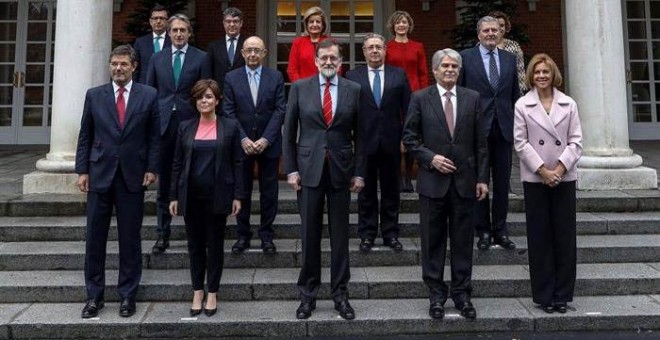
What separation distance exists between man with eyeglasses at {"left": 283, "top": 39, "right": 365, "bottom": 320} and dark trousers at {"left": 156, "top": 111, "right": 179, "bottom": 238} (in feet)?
4.72

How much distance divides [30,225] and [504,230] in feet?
16.2

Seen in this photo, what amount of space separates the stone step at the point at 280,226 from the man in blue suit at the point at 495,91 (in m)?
0.93

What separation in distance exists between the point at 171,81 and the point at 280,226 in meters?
1.88

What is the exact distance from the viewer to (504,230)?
574cm

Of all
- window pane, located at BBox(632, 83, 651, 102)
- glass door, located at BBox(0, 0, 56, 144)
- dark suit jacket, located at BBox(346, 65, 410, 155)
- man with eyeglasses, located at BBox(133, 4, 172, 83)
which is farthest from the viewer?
window pane, located at BBox(632, 83, 651, 102)

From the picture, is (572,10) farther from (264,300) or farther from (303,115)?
(264,300)

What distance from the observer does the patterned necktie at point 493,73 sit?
5457 millimetres

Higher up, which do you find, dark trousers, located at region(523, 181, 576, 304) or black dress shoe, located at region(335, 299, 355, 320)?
dark trousers, located at region(523, 181, 576, 304)

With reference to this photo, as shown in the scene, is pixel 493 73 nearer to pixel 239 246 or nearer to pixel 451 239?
pixel 451 239

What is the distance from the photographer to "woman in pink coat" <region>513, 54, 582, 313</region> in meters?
4.66

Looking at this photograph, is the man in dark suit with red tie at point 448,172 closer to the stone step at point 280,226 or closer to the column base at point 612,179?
the stone step at point 280,226

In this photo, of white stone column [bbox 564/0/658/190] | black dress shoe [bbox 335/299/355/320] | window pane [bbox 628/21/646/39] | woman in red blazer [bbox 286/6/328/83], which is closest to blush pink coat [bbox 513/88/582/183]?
black dress shoe [bbox 335/299/355/320]

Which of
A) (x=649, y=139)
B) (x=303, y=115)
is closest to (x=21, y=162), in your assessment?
(x=303, y=115)

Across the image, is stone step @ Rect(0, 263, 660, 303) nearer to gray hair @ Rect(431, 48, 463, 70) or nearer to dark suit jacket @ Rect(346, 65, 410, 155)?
dark suit jacket @ Rect(346, 65, 410, 155)
